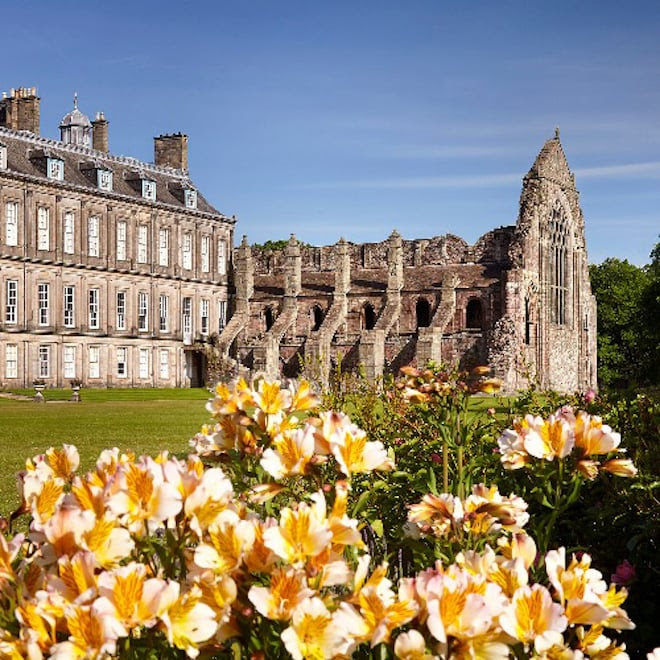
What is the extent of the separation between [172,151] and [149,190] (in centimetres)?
553

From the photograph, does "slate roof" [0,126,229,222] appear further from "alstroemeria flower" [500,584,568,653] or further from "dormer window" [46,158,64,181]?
"alstroemeria flower" [500,584,568,653]

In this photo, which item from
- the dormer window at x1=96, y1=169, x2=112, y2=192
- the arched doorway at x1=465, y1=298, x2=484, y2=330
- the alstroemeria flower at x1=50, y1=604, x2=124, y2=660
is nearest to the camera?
A: the alstroemeria flower at x1=50, y1=604, x2=124, y2=660

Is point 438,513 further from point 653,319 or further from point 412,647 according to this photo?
point 653,319

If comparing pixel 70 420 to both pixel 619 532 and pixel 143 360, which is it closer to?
pixel 619 532

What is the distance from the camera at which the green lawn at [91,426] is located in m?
18.6

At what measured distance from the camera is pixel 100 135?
5825cm

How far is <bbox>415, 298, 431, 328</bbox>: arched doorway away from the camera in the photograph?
56.3 metres

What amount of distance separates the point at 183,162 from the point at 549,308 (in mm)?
23427

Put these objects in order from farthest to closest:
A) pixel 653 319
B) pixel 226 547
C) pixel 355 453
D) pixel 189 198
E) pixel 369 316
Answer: pixel 189 198
pixel 369 316
pixel 653 319
pixel 355 453
pixel 226 547

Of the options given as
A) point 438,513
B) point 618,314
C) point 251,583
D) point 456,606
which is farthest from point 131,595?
point 618,314

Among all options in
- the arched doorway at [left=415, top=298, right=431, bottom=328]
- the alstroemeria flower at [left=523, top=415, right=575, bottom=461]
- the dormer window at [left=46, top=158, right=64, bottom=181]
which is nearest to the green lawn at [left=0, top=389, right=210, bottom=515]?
the alstroemeria flower at [left=523, top=415, right=575, bottom=461]

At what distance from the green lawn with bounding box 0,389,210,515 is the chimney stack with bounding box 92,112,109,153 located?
61.7ft

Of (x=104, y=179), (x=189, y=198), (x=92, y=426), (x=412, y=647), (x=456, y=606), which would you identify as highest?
(x=104, y=179)

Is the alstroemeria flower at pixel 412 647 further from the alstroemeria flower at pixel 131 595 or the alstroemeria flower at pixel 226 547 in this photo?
the alstroemeria flower at pixel 131 595
